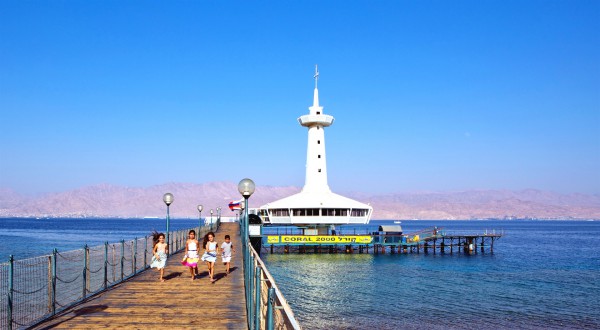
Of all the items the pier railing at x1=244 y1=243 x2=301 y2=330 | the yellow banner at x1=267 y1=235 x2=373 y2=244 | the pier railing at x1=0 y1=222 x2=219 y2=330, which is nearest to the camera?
the pier railing at x1=244 y1=243 x2=301 y2=330

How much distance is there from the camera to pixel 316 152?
62.9m

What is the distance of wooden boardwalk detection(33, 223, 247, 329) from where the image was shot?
37.4ft

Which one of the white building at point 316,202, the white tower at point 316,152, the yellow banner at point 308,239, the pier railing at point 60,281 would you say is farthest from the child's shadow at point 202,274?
the white tower at point 316,152

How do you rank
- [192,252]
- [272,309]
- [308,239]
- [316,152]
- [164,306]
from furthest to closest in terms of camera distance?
[316,152] → [308,239] → [192,252] → [164,306] → [272,309]

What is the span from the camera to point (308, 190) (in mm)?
62938

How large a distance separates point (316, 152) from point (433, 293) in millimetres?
29632

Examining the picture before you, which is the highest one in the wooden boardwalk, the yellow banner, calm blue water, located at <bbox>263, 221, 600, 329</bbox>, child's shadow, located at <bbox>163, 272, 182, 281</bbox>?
child's shadow, located at <bbox>163, 272, 182, 281</bbox>

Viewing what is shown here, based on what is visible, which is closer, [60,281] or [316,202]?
[60,281]

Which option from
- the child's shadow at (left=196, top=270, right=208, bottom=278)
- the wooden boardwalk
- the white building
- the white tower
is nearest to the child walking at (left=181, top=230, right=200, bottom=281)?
the wooden boardwalk

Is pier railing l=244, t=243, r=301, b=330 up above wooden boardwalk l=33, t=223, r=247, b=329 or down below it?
above

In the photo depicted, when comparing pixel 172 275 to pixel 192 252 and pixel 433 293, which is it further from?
pixel 433 293

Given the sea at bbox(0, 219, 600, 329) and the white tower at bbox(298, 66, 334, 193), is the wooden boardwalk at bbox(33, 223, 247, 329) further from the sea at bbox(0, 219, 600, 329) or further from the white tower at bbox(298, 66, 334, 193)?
Result: the white tower at bbox(298, 66, 334, 193)

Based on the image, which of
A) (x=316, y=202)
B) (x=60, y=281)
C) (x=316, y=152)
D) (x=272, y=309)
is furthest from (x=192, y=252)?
(x=316, y=152)

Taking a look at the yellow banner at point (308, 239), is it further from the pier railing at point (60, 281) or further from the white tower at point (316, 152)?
the pier railing at point (60, 281)
